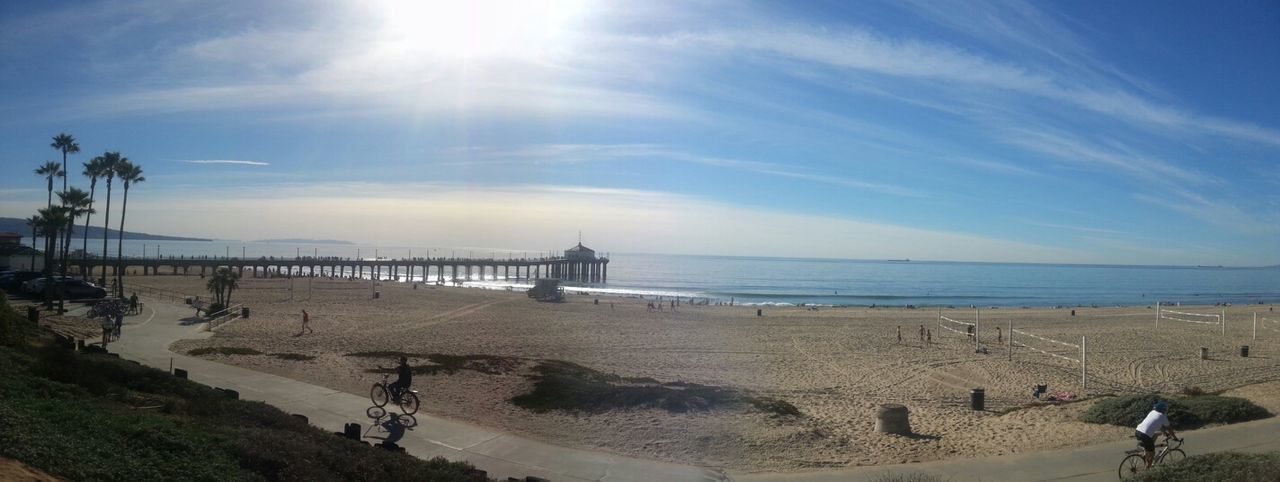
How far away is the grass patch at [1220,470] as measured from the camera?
734 centimetres

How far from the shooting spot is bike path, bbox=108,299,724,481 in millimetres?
9375

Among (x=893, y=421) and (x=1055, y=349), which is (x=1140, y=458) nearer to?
(x=893, y=421)

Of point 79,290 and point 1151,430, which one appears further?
point 79,290

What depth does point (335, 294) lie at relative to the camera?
5150 centimetres

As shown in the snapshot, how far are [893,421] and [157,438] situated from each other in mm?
10579

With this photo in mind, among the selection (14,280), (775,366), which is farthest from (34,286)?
(775,366)

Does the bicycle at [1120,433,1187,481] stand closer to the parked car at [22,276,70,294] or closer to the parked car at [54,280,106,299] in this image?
the parked car at [54,280,106,299]

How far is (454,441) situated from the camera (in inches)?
421

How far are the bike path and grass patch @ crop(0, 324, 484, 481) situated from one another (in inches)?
48.3

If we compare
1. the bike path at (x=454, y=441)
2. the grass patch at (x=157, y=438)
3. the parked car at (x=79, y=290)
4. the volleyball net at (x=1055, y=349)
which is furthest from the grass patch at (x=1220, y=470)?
the parked car at (x=79, y=290)

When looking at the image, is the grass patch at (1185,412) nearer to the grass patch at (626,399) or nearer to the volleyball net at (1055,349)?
the grass patch at (626,399)

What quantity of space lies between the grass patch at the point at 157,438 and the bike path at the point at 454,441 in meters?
1.23

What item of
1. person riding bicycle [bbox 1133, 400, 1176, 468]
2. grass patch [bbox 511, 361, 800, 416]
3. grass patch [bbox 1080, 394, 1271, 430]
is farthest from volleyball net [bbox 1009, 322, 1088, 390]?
person riding bicycle [bbox 1133, 400, 1176, 468]

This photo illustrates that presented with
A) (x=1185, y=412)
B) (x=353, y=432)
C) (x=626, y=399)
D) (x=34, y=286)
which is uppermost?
(x=1185, y=412)
